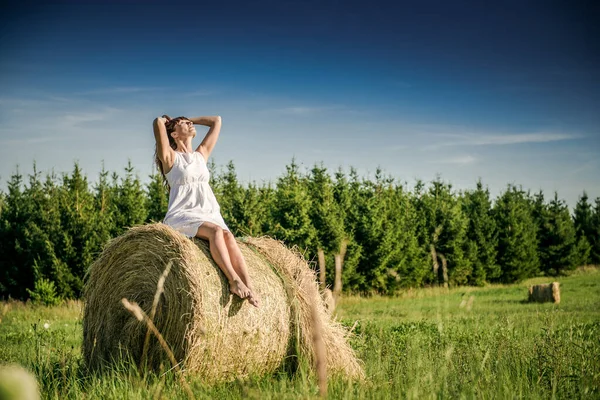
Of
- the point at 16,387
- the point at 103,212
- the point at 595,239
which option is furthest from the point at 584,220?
the point at 16,387

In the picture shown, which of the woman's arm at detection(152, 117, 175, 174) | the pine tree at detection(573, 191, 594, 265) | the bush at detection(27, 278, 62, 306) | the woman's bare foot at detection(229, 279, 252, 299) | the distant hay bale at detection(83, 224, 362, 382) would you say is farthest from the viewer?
the pine tree at detection(573, 191, 594, 265)

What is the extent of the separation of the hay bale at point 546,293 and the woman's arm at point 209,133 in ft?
50.5

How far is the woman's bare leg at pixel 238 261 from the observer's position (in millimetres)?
5301

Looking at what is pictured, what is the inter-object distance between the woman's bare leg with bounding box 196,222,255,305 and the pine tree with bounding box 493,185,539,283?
2564 centimetres

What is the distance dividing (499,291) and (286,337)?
20.3m

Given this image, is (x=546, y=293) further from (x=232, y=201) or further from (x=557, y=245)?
(x=557, y=245)

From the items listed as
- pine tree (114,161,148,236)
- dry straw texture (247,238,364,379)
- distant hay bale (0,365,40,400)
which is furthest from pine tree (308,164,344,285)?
distant hay bale (0,365,40,400)

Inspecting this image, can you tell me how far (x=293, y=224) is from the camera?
19.1 metres

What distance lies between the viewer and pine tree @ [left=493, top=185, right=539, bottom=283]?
93.5 ft

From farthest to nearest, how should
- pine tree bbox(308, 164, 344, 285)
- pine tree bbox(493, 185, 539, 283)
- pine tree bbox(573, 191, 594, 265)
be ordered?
1. pine tree bbox(573, 191, 594, 265)
2. pine tree bbox(493, 185, 539, 283)
3. pine tree bbox(308, 164, 344, 285)

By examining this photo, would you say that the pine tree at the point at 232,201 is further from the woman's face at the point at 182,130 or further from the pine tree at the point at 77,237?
the woman's face at the point at 182,130

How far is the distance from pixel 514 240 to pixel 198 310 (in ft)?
87.5

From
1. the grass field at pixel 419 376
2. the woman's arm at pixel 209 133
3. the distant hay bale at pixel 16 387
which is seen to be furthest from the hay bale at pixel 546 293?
the distant hay bale at pixel 16 387

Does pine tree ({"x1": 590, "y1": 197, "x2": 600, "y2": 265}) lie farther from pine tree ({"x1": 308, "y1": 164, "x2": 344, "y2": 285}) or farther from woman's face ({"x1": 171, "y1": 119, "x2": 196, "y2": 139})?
woman's face ({"x1": 171, "y1": 119, "x2": 196, "y2": 139})
